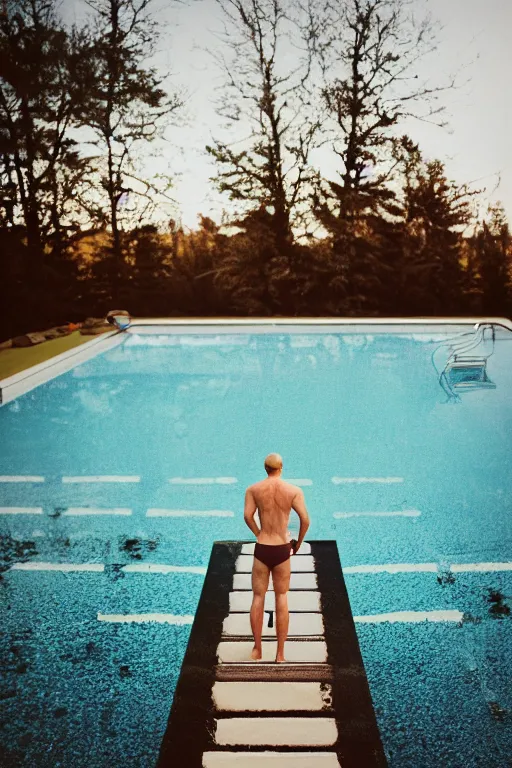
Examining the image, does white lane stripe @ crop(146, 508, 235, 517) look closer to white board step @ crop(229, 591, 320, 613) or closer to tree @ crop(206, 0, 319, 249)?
white board step @ crop(229, 591, 320, 613)

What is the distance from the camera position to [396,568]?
3533mm

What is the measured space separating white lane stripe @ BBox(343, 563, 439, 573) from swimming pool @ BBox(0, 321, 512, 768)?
1cm

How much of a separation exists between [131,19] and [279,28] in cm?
349

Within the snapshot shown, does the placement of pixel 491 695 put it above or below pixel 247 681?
below

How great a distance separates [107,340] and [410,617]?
900 centimetres

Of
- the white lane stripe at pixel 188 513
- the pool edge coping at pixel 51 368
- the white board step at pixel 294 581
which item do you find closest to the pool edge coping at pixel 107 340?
the pool edge coping at pixel 51 368

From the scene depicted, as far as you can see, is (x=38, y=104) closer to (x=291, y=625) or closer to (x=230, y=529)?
(x=230, y=529)

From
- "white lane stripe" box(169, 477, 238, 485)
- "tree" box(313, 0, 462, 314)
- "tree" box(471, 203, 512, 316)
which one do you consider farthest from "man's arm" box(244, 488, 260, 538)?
"tree" box(471, 203, 512, 316)

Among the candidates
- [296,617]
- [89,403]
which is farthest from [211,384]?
[296,617]

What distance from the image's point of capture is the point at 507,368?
878cm

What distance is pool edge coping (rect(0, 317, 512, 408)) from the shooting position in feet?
24.6

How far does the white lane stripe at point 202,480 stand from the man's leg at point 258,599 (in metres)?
2.71

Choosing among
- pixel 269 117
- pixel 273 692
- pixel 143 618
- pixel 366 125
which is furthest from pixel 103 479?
pixel 366 125

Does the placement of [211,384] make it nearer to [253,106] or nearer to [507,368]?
[507,368]
